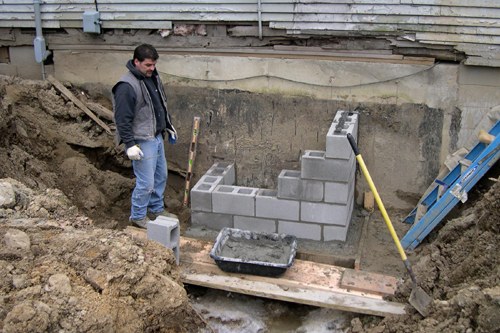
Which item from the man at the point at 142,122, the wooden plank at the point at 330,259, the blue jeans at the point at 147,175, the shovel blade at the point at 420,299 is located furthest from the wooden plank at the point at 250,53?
Result: the shovel blade at the point at 420,299

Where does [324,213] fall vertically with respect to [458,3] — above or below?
below

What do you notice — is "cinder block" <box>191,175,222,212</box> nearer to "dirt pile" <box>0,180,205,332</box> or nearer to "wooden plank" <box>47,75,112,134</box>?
"wooden plank" <box>47,75,112,134</box>

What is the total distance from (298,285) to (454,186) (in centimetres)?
188

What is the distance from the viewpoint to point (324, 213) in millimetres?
5133

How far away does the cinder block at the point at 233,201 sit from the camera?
5.29 meters

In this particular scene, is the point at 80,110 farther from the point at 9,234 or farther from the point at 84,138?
the point at 9,234

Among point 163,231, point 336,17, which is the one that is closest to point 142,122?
point 163,231

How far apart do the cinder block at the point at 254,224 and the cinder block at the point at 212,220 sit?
10 cm

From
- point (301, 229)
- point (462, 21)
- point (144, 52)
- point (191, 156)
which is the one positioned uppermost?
point (462, 21)

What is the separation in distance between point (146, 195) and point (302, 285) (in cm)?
200

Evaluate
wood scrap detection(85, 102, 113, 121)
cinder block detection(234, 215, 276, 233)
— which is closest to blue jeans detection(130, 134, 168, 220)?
cinder block detection(234, 215, 276, 233)

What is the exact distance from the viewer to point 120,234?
11.5 ft

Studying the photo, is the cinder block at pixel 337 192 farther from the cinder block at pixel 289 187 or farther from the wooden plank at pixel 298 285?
the wooden plank at pixel 298 285

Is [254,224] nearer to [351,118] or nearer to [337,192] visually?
[337,192]
